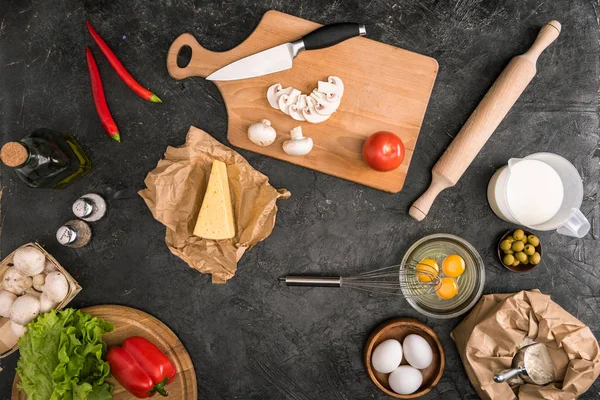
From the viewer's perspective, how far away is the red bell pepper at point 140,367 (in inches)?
52.5

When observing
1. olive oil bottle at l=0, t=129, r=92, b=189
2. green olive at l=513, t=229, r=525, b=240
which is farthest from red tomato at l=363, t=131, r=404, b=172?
olive oil bottle at l=0, t=129, r=92, b=189

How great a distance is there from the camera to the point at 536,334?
1.30 meters

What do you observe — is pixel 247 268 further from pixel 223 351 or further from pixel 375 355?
pixel 375 355

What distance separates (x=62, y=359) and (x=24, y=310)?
21 centimetres

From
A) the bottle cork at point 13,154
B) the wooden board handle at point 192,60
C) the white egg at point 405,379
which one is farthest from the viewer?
the wooden board handle at point 192,60

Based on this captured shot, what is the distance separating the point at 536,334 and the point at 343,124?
81 centimetres

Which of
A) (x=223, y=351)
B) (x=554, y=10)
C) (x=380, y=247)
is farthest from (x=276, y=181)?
(x=554, y=10)

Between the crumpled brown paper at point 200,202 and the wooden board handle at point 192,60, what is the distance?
18 centimetres

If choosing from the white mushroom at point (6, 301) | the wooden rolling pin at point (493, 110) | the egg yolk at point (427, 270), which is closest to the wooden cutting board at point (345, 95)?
the wooden rolling pin at point (493, 110)

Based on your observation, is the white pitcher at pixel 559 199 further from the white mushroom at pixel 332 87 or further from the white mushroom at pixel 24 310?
the white mushroom at pixel 24 310

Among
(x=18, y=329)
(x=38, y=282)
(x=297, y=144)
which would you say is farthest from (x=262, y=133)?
(x=18, y=329)

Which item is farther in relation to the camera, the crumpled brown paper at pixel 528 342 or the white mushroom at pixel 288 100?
the white mushroom at pixel 288 100

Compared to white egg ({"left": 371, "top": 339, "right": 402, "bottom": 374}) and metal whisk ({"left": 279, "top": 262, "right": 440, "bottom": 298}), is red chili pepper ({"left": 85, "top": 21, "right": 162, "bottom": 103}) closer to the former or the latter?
metal whisk ({"left": 279, "top": 262, "right": 440, "bottom": 298})

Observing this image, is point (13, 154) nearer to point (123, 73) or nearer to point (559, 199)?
point (123, 73)
